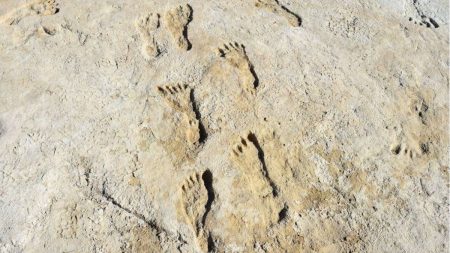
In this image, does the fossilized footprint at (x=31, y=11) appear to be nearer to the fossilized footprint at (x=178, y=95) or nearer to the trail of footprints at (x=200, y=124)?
the trail of footprints at (x=200, y=124)

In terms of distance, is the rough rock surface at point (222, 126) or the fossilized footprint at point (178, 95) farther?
the fossilized footprint at point (178, 95)

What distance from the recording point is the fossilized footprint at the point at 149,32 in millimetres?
6922

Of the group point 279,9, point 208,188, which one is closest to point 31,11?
point 279,9

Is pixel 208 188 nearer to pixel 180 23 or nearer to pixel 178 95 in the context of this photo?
pixel 178 95

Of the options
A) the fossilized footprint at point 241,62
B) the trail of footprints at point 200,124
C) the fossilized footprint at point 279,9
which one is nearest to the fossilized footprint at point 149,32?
the trail of footprints at point 200,124

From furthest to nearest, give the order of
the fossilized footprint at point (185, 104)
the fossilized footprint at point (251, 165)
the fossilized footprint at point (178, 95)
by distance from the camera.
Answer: the fossilized footprint at point (178, 95) < the fossilized footprint at point (185, 104) < the fossilized footprint at point (251, 165)

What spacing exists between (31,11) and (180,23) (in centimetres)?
213

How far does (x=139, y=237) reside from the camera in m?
5.47

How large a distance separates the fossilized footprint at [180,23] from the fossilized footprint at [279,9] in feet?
3.40

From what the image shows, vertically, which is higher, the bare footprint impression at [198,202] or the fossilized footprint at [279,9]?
the fossilized footprint at [279,9]

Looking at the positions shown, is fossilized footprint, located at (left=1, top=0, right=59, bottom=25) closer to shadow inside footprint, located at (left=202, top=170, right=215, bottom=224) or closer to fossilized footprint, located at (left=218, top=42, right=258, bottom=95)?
fossilized footprint, located at (left=218, top=42, right=258, bottom=95)

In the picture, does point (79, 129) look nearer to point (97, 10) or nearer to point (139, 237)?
point (139, 237)

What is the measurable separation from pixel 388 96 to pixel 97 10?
4122 millimetres

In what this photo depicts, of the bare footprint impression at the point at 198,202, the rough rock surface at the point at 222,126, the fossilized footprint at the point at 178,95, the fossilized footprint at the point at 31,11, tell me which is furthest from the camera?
the fossilized footprint at the point at 31,11
